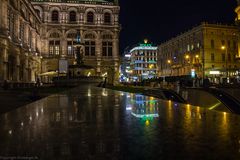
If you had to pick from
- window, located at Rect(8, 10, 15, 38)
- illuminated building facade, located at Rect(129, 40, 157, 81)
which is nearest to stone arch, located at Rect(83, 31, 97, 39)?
window, located at Rect(8, 10, 15, 38)

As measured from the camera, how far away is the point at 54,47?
66.8 meters

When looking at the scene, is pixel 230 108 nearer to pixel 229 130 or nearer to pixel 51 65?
pixel 229 130

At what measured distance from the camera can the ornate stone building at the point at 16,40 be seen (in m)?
32.4

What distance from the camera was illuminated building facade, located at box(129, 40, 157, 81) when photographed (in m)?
126

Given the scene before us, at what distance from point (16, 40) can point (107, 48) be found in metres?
32.2

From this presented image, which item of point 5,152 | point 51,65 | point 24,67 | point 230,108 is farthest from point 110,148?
point 51,65

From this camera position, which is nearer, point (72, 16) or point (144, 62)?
point (72, 16)

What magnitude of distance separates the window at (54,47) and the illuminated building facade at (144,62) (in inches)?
2503

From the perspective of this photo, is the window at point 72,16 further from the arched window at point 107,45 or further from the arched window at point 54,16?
the arched window at point 107,45

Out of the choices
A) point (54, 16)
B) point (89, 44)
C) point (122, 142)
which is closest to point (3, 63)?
point (122, 142)

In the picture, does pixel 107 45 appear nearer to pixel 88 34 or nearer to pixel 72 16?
pixel 88 34

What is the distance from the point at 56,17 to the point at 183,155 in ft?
224

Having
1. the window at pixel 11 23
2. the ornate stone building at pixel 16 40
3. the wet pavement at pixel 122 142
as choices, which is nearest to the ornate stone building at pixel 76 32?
the ornate stone building at pixel 16 40

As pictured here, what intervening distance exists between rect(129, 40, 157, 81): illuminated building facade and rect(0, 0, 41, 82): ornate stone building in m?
75.4
